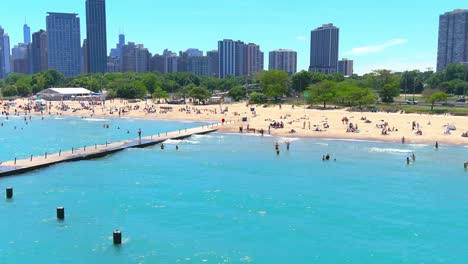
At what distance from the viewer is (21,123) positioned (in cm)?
9769

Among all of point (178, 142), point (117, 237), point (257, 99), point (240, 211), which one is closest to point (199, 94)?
point (257, 99)

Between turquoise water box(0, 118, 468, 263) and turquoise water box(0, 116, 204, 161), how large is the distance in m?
14.4

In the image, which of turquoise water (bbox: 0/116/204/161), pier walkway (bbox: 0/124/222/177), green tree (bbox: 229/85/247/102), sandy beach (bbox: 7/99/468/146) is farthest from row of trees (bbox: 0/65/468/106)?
pier walkway (bbox: 0/124/222/177)

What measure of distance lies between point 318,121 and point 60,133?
47.3 meters

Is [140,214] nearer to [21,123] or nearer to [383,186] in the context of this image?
[383,186]

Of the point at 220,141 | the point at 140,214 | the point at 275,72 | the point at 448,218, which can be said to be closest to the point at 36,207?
the point at 140,214

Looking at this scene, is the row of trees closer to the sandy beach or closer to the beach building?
the sandy beach

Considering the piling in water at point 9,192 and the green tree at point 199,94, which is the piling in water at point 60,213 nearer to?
the piling in water at point 9,192

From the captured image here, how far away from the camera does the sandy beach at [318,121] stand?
71.9 metres

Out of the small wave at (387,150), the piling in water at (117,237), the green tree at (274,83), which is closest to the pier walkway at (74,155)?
the piling in water at (117,237)

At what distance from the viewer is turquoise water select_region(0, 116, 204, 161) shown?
61.3 m

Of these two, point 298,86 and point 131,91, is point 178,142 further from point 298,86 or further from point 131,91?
point 298,86

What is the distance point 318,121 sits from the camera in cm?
8869

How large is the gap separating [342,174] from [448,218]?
14386mm
